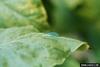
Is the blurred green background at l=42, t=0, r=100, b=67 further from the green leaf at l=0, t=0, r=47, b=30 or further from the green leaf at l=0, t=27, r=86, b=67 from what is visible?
the green leaf at l=0, t=27, r=86, b=67

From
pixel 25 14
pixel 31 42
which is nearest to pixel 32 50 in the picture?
pixel 31 42

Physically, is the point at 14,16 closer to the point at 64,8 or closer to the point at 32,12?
the point at 32,12

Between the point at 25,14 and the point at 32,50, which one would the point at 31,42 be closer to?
the point at 32,50

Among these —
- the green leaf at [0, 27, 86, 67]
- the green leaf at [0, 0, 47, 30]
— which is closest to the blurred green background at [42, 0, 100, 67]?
the green leaf at [0, 0, 47, 30]

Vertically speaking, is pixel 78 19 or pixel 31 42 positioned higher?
pixel 78 19

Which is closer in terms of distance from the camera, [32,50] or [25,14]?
[32,50]

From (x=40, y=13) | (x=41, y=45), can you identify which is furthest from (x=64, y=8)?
(x=41, y=45)

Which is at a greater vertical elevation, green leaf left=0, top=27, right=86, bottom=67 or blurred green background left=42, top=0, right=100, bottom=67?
blurred green background left=42, top=0, right=100, bottom=67
